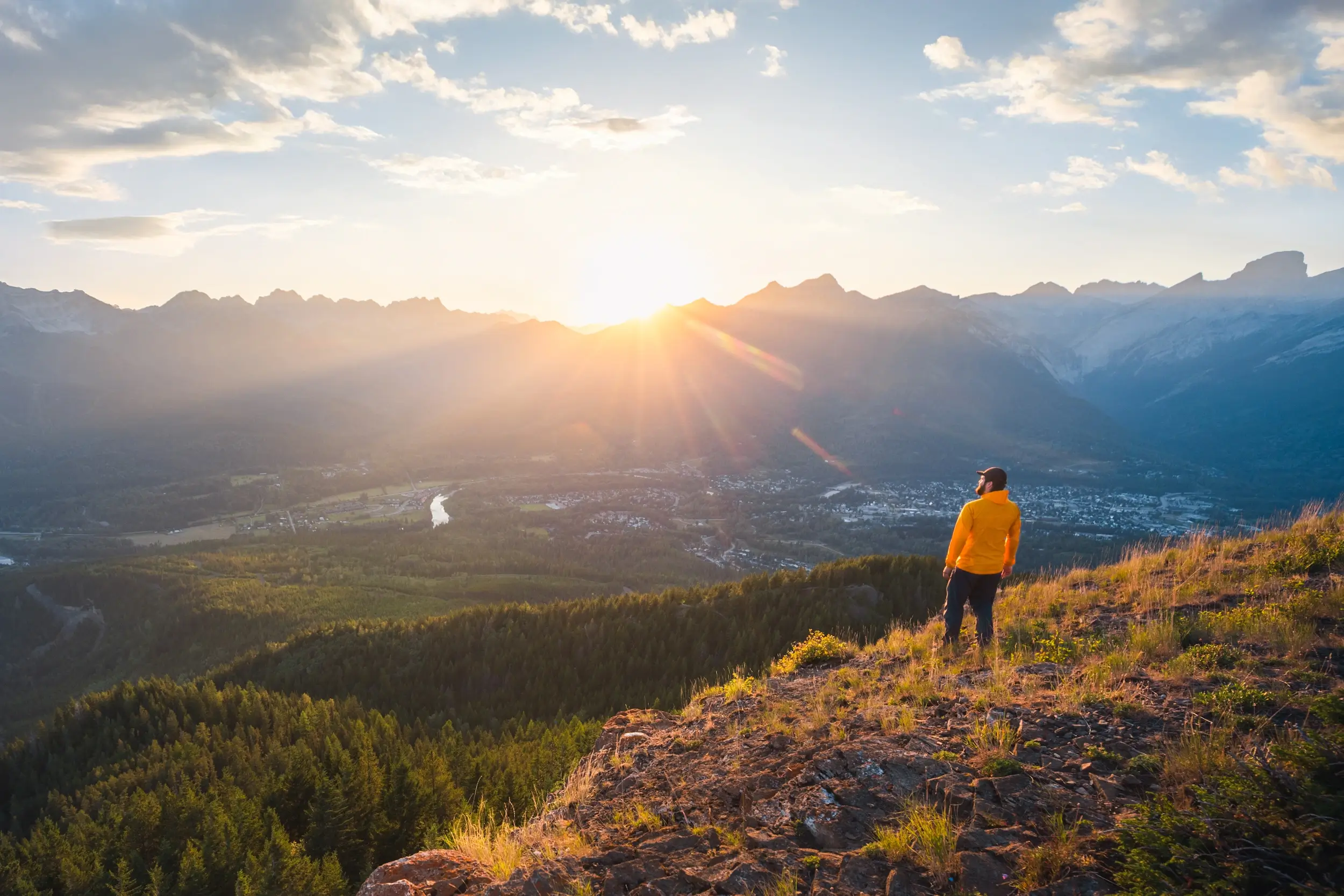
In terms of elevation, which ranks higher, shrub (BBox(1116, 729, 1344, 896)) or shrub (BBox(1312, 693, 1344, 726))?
shrub (BBox(1312, 693, 1344, 726))

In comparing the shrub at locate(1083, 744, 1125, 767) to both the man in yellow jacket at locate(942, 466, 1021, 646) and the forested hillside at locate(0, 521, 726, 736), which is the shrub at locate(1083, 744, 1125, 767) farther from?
the forested hillside at locate(0, 521, 726, 736)

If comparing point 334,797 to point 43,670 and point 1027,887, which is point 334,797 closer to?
point 1027,887

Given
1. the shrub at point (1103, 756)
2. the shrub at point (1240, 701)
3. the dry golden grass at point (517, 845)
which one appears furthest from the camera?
the dry golden grass at point (517, 845)

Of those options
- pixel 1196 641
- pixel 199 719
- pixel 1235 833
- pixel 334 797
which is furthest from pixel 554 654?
pixel 1235 833

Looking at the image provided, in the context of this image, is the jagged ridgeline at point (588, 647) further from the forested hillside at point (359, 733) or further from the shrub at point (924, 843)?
the shrub at point (924, 843)

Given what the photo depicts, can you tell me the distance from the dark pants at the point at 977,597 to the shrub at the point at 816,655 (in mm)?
3156

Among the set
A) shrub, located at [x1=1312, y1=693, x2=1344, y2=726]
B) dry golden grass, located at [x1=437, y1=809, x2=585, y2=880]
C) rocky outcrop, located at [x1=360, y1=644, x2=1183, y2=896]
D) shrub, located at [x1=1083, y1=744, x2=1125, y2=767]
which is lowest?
dry golden grass, located at [x1=437, y1=809, x2=585, y2=880]

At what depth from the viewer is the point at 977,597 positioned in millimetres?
15047

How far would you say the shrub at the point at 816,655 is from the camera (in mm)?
17375

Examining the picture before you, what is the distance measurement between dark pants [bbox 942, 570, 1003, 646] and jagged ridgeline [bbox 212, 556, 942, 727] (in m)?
22.6

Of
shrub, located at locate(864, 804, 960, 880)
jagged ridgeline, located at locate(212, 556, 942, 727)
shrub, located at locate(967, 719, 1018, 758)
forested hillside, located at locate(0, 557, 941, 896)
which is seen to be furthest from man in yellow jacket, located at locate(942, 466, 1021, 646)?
jagged ridgeline, located at locate(212, 556, 942, 727)

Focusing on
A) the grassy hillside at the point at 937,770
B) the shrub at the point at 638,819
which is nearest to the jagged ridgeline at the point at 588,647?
the grassy hillside at the point at 937,770

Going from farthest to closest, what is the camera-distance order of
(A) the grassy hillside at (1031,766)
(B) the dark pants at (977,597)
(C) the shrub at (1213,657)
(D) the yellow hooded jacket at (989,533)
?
1. (B) the dark pants at (977,597)
2. (D) the yellow hooded jacket at (989,533)
3. (C) the shrub at (1213,657)
4. (A) the grassy hillside at (1031,766)

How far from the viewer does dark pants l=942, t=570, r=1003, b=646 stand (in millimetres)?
14766
